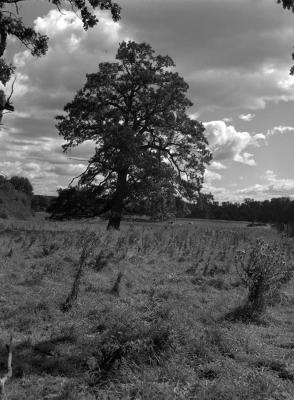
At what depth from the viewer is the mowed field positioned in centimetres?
513

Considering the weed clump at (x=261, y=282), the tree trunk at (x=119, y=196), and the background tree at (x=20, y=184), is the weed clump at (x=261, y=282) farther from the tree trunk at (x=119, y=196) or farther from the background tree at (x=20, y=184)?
the tree trunk at (x=119, y=196)

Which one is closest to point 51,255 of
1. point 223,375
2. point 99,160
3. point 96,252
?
point 96,252

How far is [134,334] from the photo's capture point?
618cm

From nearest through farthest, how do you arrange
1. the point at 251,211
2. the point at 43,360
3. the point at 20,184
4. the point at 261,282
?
the point at 43,360
the point at 261,282
the point at 20,184
the point at 251,211

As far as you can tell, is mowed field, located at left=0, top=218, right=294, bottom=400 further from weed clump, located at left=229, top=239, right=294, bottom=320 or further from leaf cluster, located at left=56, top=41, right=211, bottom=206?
leaf cluster, located at left=56, top=41, right=211, bottom=206

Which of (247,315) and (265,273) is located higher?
(265,273)

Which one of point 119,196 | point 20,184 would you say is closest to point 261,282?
point 119,196

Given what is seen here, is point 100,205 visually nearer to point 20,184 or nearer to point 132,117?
point 132,117

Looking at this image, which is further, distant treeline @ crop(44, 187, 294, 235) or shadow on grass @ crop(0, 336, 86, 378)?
distant treeline @ crop(44, 187, 294, 235)

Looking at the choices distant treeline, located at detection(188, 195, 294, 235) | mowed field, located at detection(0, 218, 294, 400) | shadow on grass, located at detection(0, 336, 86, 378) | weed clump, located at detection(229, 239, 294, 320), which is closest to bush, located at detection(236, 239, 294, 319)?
weed clump, located at detection(229, 239, 294, 320)

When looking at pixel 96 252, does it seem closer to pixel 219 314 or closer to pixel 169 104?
pixel 219 314

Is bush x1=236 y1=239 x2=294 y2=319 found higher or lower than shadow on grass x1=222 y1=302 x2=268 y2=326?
higher

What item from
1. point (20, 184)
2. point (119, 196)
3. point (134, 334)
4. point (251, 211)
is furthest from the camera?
point (251, 211)

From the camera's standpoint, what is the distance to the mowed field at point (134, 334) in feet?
16.8
